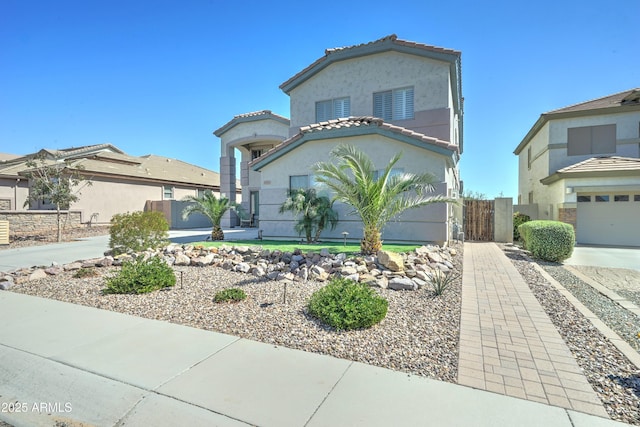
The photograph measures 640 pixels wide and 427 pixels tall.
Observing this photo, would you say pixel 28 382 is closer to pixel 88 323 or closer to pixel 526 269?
pixel 88 323

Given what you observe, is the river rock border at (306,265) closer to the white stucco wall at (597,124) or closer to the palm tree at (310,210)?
the palm tree at (310,210)

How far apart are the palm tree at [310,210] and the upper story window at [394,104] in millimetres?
5946

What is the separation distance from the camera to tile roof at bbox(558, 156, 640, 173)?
14.6m

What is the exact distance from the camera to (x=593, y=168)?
598 inches

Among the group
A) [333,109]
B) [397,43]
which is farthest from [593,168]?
[333,109]

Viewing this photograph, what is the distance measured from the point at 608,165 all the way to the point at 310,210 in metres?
14.8

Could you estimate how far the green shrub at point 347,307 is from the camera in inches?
186

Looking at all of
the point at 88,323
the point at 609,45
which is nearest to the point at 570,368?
the point at 88,323

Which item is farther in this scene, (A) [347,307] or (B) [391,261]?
(B) [391,261]

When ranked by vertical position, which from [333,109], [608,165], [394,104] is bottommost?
[608,165]

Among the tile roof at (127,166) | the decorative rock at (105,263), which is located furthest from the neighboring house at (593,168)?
the tile roof at (127,166)

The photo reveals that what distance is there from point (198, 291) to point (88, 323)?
1.99m

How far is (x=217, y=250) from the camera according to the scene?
10.3m

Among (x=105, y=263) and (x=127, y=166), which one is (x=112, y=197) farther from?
(x=105, y=263)
